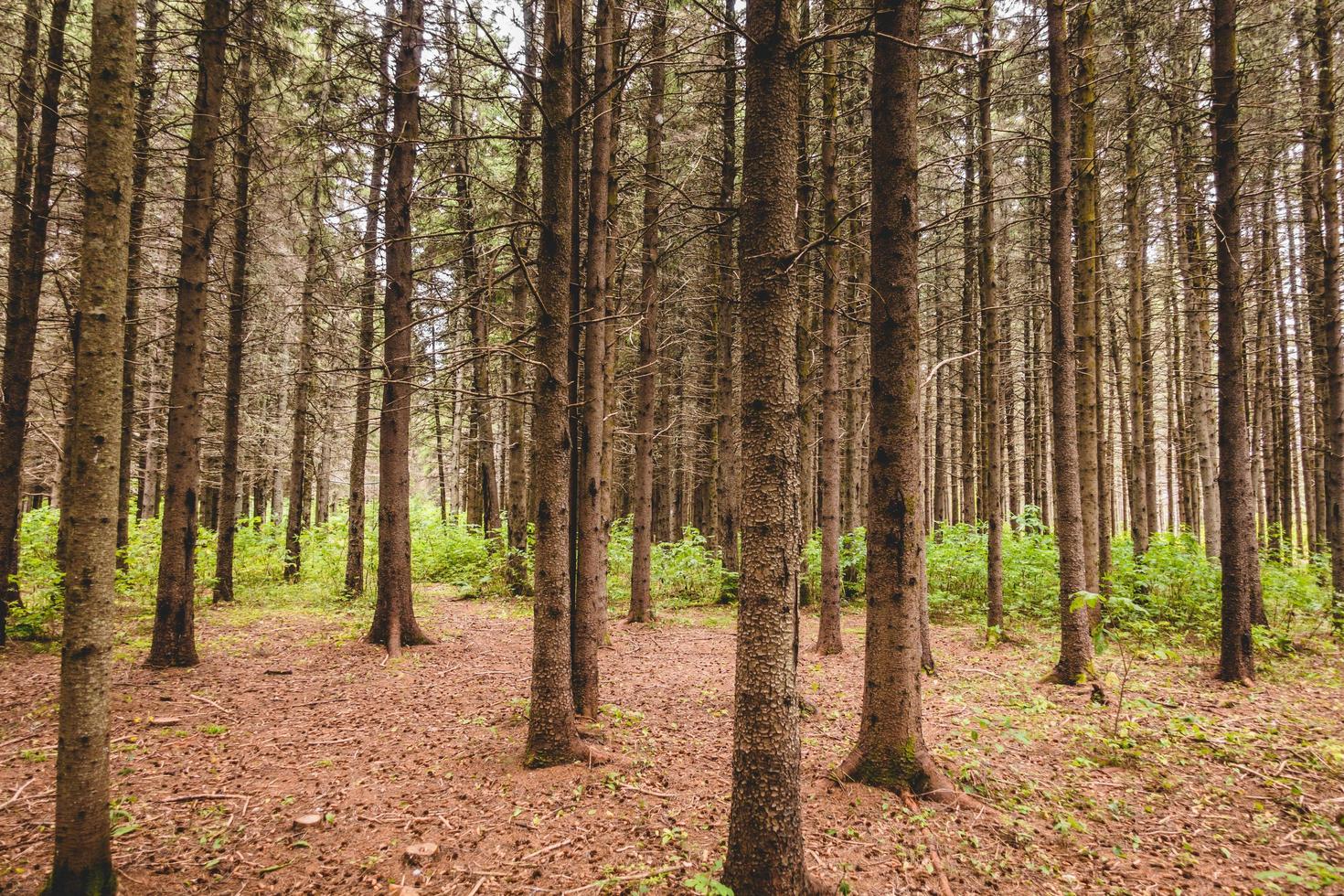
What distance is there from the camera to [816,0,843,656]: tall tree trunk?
9.02m

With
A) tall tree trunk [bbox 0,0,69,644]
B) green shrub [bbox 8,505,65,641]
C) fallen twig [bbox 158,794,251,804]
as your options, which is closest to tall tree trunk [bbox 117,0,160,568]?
tall tree trunk [bbox 0,0,69,644]

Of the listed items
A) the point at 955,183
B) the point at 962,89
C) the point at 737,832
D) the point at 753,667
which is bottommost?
the point at 737,832

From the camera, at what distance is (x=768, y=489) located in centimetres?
334

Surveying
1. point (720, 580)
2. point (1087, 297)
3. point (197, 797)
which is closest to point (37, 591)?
point (197, 797)

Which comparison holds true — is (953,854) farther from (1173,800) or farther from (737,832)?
(1173,800)

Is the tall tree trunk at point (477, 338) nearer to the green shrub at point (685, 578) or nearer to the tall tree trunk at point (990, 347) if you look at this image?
the green shrub at point (685, 578)

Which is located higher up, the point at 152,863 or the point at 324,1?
the point at 324,1

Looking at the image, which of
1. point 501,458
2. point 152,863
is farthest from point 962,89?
point 501,458

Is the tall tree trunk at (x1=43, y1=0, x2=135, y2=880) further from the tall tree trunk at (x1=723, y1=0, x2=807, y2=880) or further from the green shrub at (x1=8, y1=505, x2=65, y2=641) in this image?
the green shrub at (x1=8, y1=505, x2=65, y2=641)

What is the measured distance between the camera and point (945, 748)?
5.75 meters

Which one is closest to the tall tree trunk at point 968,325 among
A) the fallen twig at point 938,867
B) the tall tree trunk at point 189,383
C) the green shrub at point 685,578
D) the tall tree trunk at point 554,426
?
the green shrub at point 685,578

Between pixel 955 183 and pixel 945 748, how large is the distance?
59.6 ft

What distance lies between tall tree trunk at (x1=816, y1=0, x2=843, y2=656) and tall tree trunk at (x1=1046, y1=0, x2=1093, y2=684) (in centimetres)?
295

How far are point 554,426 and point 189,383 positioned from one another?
672cm
